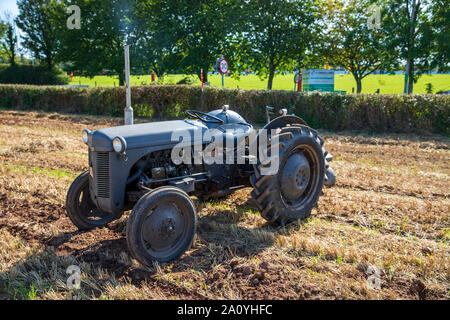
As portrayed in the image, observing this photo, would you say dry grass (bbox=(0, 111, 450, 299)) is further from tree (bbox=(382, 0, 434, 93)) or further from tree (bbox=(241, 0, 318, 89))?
tree (bbox=(241, 0, 318, 89))

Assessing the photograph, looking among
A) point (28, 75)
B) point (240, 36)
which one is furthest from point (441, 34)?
point (28, 75)

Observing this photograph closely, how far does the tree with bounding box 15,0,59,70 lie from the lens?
3594 centimetres

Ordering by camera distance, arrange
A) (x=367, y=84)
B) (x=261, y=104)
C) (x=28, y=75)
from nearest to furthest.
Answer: (x=261, y=104) < (x=367, y=84) < (x=28, y=75)

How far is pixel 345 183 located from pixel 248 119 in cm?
763

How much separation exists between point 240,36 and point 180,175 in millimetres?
19394

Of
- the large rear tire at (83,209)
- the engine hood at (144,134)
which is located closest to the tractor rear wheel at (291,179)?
the engine hood at (144,134)

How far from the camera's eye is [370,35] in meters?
20.6

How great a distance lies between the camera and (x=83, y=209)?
4234 mm

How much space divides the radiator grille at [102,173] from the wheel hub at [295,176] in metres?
1.95

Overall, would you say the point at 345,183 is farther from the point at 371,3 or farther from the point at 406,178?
the point at 371,3

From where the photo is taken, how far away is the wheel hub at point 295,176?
4305 mm

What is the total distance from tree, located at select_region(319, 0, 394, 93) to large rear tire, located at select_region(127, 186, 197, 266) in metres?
19.7

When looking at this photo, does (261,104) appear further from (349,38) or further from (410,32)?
(349,38)
